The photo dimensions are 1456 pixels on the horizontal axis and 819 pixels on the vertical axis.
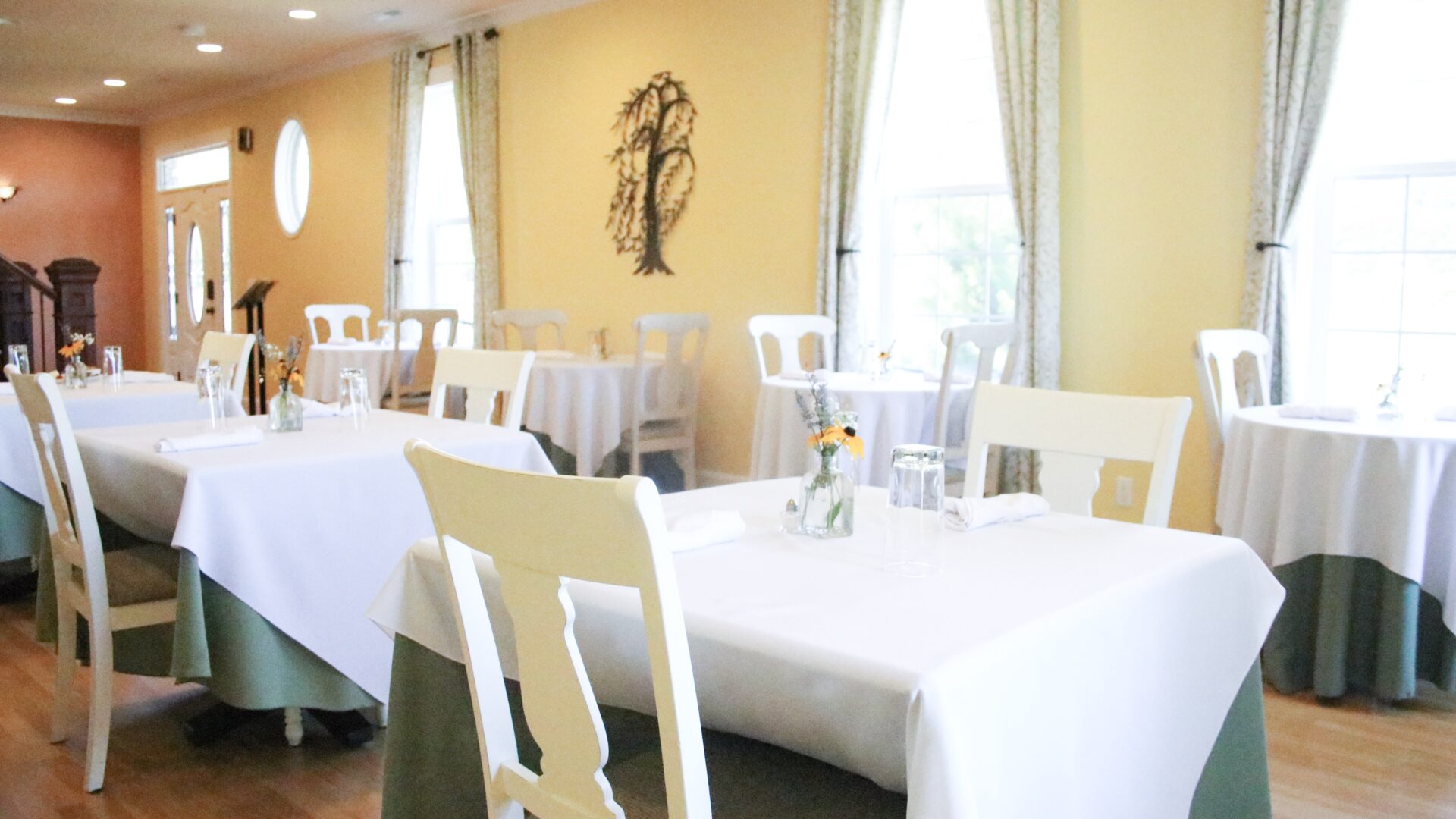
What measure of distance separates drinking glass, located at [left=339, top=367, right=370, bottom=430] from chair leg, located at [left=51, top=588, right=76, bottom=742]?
81 centimetres

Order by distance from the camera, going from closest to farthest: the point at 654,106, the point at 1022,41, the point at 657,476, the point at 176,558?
the point at 176,558 < the point at 1022,41 < the point at 657,476 < the point at 654,106

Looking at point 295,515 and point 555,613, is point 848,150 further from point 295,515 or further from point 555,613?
point 555,613

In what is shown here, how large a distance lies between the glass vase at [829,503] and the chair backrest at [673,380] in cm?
376

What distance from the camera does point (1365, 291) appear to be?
4.23 meters

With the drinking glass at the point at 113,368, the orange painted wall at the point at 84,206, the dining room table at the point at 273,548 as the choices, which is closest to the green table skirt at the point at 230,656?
the dining room table at the point at 273,548

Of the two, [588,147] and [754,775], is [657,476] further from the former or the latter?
[754,775]

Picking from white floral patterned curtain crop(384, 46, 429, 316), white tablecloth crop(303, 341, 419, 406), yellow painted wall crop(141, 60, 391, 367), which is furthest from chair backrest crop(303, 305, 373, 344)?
white tablecloth crop(303, 341, 419, 406)

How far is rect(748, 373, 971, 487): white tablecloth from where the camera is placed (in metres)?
4.40

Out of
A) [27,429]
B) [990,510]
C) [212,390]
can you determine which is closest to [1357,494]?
[990,510]

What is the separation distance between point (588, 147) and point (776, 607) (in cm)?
583

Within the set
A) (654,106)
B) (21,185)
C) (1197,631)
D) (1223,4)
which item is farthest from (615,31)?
(21,185)

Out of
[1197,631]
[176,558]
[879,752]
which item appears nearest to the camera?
[879,752]

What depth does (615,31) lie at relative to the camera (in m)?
6.80

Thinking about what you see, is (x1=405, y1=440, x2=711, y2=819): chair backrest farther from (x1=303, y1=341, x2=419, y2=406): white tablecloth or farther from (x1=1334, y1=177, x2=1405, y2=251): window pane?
(x1=303, y1=341, x2=419, y2=406): white tablecloth
